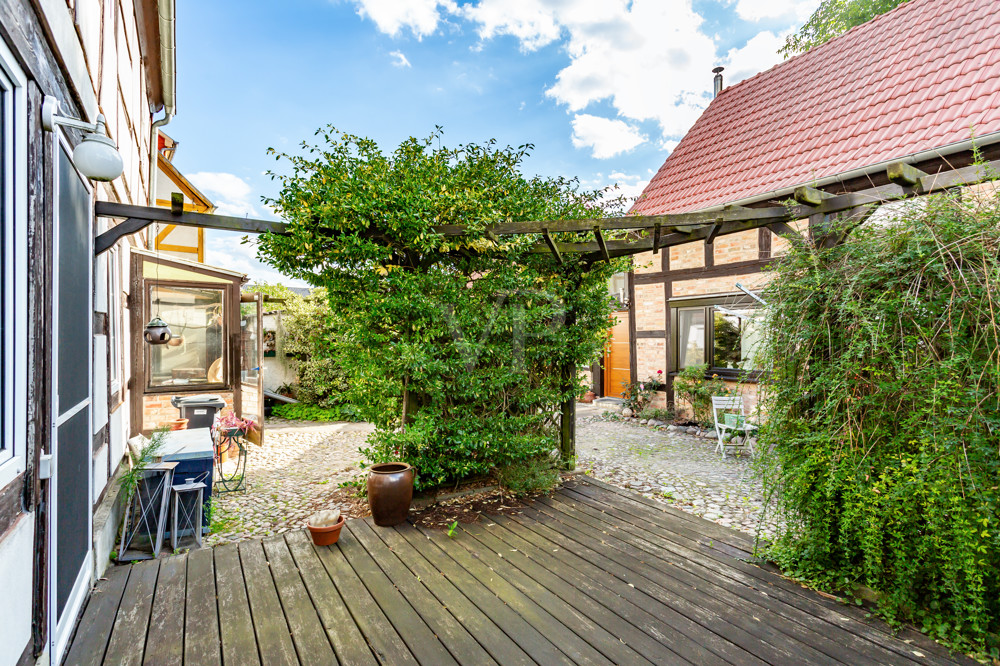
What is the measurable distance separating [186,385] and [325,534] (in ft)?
12.4

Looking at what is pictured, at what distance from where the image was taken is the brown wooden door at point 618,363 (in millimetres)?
10047

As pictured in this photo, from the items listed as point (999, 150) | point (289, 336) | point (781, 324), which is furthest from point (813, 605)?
point (289, 336)

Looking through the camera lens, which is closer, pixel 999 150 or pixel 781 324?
pixel 781 324

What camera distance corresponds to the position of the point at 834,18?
10242 mm

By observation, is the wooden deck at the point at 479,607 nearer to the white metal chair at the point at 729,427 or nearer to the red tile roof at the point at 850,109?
the white metal chair at the point at 729,427

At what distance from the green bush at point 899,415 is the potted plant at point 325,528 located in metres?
2.72

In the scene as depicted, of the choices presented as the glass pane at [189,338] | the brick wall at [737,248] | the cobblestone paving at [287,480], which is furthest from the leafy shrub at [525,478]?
the brick wall at [737,248]

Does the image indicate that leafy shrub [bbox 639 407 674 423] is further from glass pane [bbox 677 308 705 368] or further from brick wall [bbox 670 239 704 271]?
brick wall [bbox 670 239 704 271]

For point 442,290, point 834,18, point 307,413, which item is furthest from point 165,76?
point 834,18

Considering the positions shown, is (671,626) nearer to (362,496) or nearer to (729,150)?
(362,496)

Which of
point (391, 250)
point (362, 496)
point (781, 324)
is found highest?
point (391, 250)

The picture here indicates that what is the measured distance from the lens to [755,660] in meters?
2.11

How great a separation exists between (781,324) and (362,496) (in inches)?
140

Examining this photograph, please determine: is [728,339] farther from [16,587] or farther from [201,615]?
[16,587]
